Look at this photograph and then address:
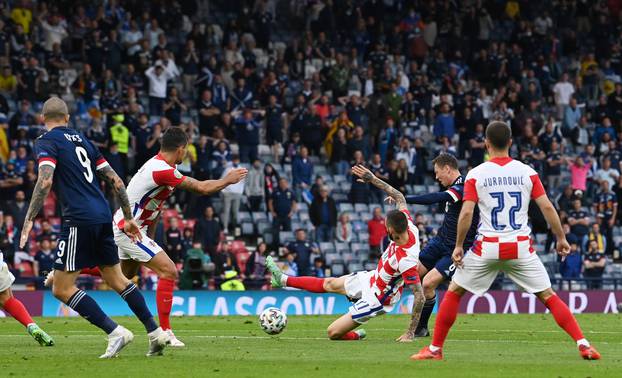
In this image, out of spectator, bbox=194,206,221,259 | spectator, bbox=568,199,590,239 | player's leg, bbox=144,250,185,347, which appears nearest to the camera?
player's leg, bbox=144,250,185,347

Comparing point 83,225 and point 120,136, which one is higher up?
point 120,136

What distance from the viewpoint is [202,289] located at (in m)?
26.7

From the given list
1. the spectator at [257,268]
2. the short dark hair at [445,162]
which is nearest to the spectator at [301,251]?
the spectator at [257,268]

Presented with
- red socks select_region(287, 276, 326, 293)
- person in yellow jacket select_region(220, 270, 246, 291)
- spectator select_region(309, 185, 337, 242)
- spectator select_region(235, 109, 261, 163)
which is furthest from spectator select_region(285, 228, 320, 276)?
red socks select_region(287, 276, 326, 293)

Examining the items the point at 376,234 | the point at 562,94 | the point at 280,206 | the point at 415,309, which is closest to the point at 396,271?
the point at 415,309

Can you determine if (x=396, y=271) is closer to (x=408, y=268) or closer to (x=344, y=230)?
(x=408, y=268)

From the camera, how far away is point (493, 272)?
1270cm

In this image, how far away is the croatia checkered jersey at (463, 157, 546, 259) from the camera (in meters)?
12.5

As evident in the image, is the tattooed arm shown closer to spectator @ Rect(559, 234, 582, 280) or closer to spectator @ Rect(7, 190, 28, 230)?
spectator @ Rect(7, 190, 28, 230)

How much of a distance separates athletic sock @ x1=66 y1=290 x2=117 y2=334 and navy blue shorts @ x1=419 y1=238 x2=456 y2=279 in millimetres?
5175

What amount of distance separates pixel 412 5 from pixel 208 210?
14399 mm

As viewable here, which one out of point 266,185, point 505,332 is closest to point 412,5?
point 266,185

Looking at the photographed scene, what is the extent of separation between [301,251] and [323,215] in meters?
2.18

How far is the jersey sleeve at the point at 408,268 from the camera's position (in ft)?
50.8
